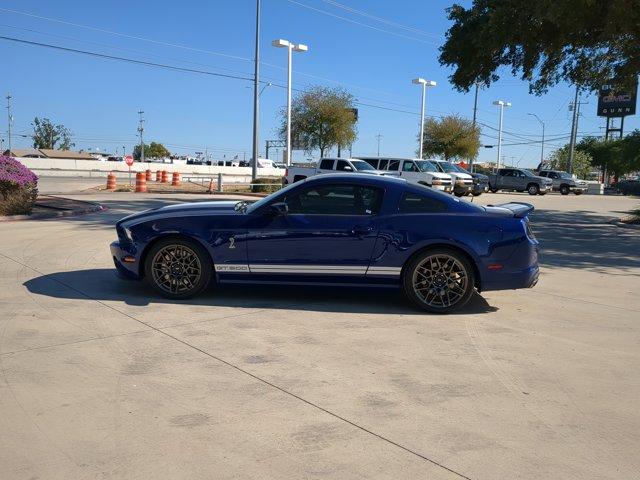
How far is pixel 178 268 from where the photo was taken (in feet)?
22.3

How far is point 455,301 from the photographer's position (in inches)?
260

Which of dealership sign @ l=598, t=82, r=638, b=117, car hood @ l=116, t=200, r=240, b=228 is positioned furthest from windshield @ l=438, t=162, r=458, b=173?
dealership sign @ l=598, t=82, r=638, b=117

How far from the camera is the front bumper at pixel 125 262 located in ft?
22.4

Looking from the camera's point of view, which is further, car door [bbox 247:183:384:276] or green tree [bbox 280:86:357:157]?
green tree [bbox 280:86:357:157]

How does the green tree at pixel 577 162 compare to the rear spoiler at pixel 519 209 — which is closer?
the rear spoiler at pixel 519 209

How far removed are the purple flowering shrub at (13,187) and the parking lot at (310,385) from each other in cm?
793

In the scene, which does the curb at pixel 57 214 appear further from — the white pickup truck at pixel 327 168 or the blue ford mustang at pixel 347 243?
the white pickup truck at pixel 327 168

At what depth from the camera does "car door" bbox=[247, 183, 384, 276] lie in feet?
21.6

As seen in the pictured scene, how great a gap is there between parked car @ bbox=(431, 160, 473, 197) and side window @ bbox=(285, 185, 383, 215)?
23661 millimetres

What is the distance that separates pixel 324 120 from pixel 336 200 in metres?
37.0

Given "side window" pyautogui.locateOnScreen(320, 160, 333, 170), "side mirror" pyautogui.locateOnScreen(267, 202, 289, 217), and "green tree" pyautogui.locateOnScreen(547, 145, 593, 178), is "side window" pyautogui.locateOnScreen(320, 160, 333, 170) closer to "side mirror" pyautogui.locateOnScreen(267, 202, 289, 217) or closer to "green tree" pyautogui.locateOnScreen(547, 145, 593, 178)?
"side mirror" pyautogui.locateOnScreen(267, 202, 289, 217)

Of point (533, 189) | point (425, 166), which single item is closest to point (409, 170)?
point (425, 166)

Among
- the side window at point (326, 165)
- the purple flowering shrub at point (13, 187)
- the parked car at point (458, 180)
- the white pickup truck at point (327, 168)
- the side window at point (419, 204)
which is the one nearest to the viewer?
the side window at point (419, 204)


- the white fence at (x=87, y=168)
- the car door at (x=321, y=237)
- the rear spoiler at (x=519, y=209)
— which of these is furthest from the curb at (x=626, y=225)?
the white fence at (x=87, y=168)
